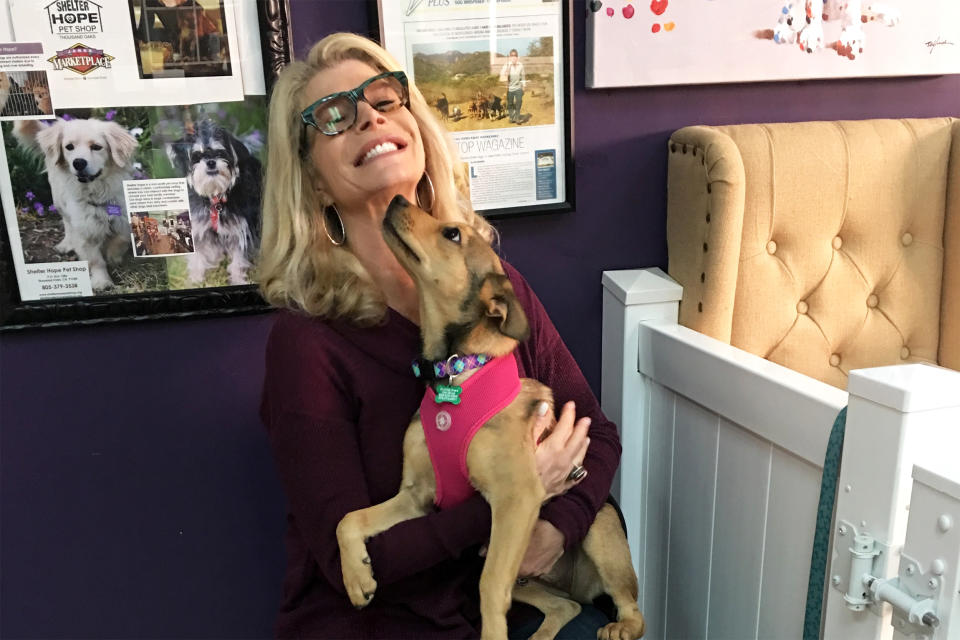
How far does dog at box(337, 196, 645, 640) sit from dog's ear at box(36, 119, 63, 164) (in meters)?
0.64

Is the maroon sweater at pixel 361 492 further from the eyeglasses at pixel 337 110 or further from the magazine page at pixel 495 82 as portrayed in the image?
the magazine page at pixel 495 82

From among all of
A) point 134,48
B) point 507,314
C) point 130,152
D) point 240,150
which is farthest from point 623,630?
point 134,48

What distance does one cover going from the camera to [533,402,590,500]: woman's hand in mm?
1117

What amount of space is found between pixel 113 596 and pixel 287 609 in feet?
1.75

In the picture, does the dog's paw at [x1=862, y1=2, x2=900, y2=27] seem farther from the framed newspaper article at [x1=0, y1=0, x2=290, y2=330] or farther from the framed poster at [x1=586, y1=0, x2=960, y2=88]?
the framed newspaper article at [x1=0, y1=0, x2=290, y2=330]

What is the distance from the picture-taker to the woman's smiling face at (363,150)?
1099 millimetres

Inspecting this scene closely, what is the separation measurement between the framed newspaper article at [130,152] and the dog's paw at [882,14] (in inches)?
47.3

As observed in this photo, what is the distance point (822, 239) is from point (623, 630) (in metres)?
0.88

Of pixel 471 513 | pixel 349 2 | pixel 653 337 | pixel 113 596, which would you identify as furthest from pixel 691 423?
pixel 113 596

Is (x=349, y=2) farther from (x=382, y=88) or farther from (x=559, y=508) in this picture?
(x=559, y=508)

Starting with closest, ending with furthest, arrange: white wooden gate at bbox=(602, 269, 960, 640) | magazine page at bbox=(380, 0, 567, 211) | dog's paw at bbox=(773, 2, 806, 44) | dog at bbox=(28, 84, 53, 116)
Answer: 1. white wooden gate at bbox=(602, 269, 960, 640)
2. dog at bbox=(28, 84, 53, 116)
3. magazine page at bbox=(380, 0, 567, 211)
4. dog's paw at bbox=(773, 2, 806, 44)

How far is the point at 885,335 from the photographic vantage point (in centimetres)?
155

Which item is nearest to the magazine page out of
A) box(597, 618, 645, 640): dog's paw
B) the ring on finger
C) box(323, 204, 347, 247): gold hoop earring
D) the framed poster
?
the framed poster
